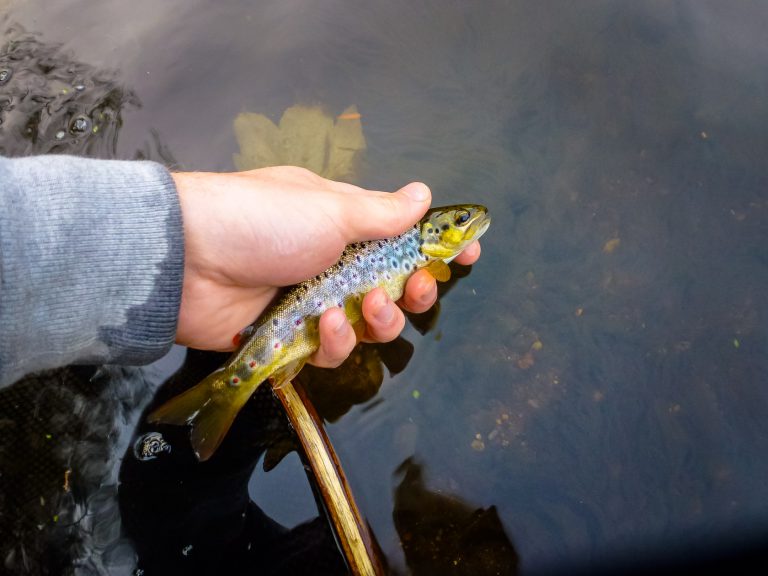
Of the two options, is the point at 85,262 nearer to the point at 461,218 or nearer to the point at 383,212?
the point at 383,212

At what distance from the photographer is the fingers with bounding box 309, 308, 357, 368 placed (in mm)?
1979

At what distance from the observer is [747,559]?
185 centimetres

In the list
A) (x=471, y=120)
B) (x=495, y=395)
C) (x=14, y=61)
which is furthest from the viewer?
(x=14, y=61)

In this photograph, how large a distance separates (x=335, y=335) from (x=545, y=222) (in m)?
0.97

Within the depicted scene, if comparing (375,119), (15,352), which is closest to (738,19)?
(375,119)

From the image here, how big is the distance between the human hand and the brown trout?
0.17 ft

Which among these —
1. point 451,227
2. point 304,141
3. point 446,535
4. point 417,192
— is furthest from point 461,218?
point 446,535

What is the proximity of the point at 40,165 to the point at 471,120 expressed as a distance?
165 centimetres

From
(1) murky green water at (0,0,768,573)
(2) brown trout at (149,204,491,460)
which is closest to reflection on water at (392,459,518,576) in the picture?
(1) murky green water at (0,0,768,573)

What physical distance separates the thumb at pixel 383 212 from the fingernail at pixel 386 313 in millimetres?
241

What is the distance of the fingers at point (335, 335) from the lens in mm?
1979

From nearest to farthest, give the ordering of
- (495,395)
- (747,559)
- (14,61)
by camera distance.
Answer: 1. (747,559)
2. (495,395)
3. (14,61)

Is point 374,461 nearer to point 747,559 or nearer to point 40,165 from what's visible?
point 747,559

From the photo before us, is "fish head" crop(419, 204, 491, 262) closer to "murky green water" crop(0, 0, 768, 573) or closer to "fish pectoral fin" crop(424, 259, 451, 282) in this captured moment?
"fish pectoral fin" crop(424, 259, 451, 282)
